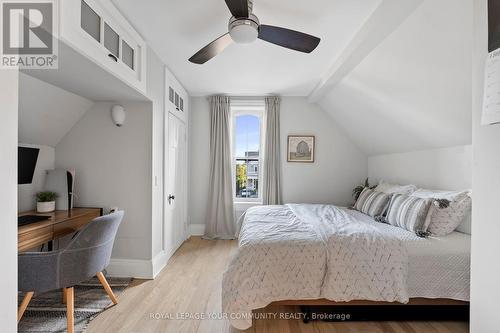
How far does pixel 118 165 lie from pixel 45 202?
741 millimetres

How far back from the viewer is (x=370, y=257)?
1893 mm

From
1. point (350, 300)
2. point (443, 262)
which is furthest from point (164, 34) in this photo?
point (443, 262)

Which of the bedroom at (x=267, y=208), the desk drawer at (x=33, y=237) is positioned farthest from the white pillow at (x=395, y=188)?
the desk drawer at (x=33, y=237)

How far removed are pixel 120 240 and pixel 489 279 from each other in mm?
2980

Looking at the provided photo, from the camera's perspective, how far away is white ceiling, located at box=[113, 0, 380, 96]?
1.87 m

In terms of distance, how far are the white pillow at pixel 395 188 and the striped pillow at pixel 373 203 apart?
144 mm

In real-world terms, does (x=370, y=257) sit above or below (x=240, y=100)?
below

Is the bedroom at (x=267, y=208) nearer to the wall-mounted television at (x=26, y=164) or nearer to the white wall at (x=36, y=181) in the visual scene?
the white wall at (x=36, y=181)

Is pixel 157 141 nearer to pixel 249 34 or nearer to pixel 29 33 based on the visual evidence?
pixel 29 33

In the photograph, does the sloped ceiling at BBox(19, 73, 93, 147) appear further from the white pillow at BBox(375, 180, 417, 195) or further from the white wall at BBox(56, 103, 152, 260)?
the white pillow at BBox(375, 180, 417, 195)

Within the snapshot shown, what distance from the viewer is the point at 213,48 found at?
205 centimetres

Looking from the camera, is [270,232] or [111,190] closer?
[270,232]

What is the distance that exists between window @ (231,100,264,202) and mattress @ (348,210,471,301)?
2.78 m

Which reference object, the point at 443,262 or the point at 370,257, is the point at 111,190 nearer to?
the point at 370,257
